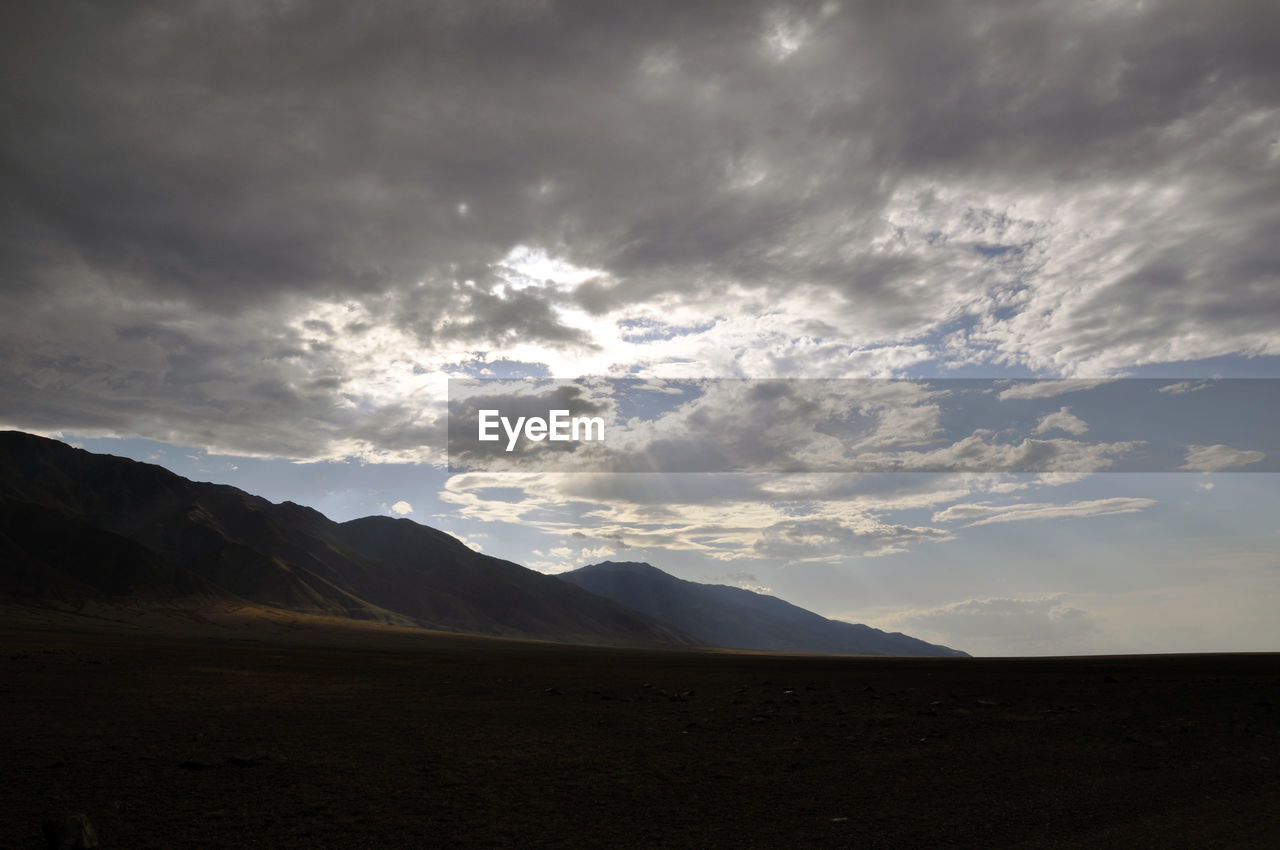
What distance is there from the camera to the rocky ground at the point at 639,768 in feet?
43.3

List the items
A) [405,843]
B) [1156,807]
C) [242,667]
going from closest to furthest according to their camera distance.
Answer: [405,843] → [1156,807] → [242,667]

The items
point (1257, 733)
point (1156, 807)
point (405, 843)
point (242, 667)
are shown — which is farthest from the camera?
point (242, 667)

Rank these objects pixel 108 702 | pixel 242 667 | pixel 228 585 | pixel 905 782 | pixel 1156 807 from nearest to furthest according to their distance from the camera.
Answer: pixel 1156 807
pixel 905 782
pixel 108 702
pixel 242 667
pixel 228 585

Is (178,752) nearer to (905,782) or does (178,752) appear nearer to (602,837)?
(602,837)

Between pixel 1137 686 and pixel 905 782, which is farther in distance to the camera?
pixel 1137 686

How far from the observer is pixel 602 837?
13055 mm

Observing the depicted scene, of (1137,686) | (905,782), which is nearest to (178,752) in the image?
(905,782)

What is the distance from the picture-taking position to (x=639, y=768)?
61.0 ft

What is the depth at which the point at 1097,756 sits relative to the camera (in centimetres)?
1952

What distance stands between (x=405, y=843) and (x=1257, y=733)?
25.0 meters

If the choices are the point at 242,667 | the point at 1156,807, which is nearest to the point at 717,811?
the point at 1156,807

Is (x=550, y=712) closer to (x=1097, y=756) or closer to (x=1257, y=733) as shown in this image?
(x=1097, y=756)

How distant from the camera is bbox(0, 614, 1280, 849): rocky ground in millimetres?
13188

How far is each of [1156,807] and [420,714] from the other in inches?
912
